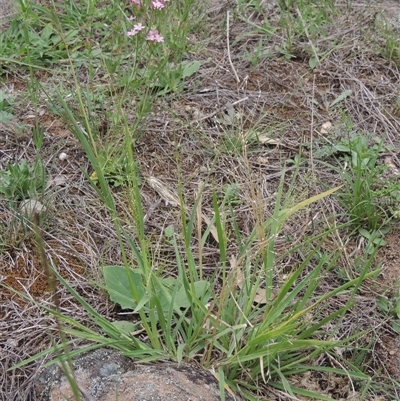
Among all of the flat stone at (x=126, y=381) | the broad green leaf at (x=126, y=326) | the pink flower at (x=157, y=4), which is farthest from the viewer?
the pink flower at (x=157, y=4)

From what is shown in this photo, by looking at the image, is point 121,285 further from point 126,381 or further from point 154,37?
point 154,37

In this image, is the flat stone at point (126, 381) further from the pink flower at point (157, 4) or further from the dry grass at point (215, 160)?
the pink flower at point (157, 4)

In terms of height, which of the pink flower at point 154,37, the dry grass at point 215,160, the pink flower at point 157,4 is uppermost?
the pink flower at point 157,4

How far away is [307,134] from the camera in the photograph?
2.29 metres

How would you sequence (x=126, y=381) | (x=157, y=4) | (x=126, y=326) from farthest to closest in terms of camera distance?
(x=157, y=4) → (x=126, y=326) → (x=126, y=381)

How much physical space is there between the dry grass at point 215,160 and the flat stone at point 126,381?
11 centimetres

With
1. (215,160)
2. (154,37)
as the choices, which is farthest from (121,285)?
(154,37)

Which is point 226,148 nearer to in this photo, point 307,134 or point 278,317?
point 307,134

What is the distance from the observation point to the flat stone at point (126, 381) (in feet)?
4.27

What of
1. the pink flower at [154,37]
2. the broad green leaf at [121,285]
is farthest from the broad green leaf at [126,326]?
the pink flower at [154,37]

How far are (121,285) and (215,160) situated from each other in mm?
515

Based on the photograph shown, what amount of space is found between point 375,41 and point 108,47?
1294 millimetres

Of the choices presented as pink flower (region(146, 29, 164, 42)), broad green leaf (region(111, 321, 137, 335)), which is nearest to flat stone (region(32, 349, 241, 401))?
broad green leaf (region(111, 321, 137, 335))

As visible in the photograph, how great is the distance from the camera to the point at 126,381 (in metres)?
1.33
